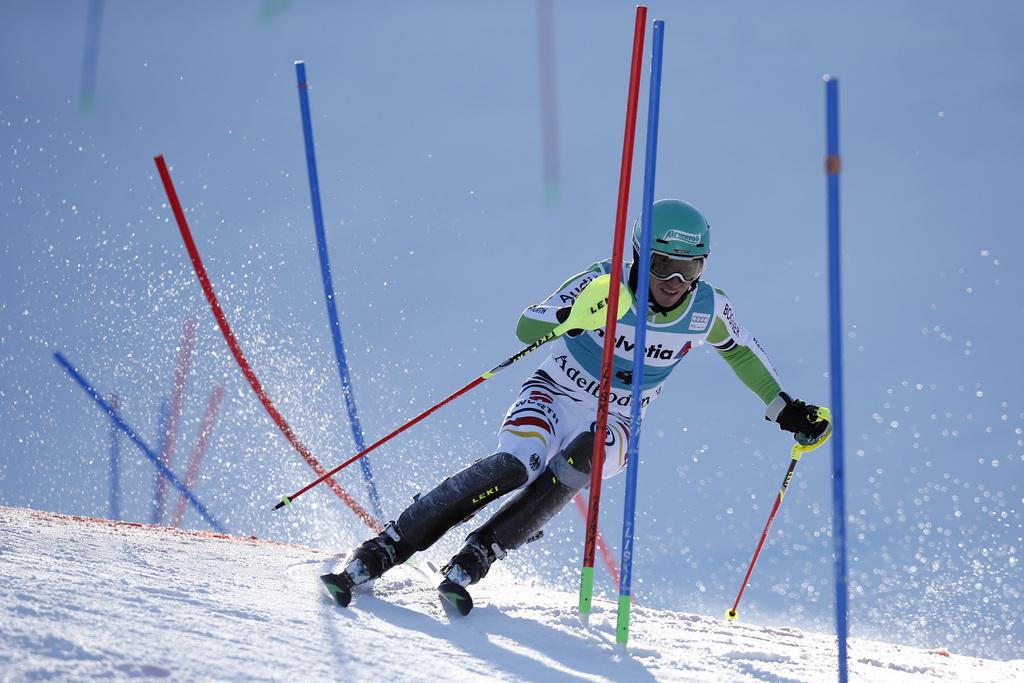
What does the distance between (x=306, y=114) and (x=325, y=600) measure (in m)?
3.91

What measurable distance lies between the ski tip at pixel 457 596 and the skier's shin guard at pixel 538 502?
14 cm

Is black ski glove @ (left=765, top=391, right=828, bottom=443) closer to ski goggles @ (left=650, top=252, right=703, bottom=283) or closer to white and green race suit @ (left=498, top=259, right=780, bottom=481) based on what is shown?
white and green race suit @ (left=498, top=259, right=780, bottom=481)

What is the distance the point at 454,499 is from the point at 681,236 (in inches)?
50.3

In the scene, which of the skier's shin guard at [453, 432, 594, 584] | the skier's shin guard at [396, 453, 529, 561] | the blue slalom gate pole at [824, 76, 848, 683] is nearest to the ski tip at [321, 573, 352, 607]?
the skier's shin guard at [396, 453, 529, 561]

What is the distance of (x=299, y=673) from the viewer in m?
2.27

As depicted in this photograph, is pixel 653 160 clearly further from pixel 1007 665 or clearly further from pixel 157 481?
pixel 157 481

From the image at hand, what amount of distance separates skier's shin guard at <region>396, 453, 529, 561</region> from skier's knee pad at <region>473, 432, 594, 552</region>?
0.11 m

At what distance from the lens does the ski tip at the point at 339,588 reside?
3.06 meters

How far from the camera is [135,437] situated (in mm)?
7414

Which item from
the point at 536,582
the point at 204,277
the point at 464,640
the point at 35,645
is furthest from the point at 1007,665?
the point at 204,277

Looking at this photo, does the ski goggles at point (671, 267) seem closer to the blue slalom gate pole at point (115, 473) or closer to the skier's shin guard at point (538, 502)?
the skier's shin guard at point (538, 502)

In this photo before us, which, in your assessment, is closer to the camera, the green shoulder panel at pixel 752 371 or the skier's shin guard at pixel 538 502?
the skier's shin guard at pixel 538 502

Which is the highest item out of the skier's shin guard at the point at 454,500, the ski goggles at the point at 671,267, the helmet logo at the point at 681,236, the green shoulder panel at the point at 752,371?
the helmet logo at the point at 681,236

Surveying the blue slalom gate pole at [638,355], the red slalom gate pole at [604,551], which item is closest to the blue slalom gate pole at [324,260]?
the red slalom gate pole at [604,551]
